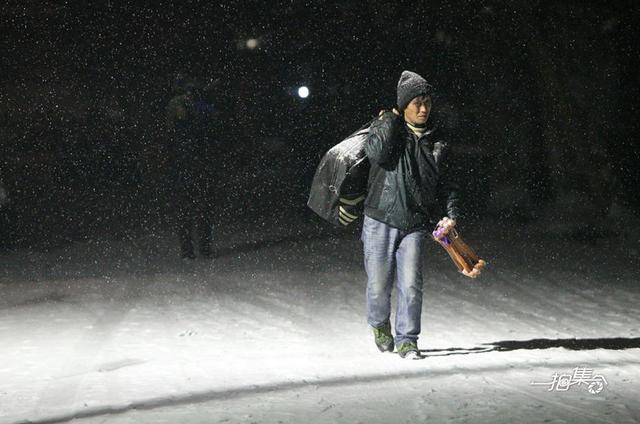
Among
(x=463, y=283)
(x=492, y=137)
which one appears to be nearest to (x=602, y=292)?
(x=463, y=283)

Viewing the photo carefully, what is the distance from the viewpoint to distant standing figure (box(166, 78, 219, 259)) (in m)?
11.6

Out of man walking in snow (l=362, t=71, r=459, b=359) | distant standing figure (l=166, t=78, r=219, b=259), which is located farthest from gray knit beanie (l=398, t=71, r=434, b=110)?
distant standing figure (l=166, t=78, r=219, b=259)

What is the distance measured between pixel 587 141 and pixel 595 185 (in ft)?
2.29

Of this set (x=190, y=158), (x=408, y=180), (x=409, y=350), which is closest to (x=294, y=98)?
(x=190, y=158)

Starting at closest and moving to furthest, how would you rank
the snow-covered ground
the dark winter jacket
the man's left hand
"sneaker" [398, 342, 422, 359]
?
the snow-covered ground, the man's left hand, the dark winter jacket, "sneaker" [398, 342, 422, 359]

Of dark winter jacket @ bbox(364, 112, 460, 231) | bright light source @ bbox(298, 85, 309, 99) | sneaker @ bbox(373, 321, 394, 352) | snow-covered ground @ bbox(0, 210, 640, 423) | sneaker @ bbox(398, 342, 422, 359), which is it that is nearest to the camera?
snow-covered ground @ bbox(0, 210, 640, 423)

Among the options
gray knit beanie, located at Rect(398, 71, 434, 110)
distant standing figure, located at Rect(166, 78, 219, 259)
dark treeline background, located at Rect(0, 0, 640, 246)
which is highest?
dark treeline background, located at Rect(0, 0, 640, 246)

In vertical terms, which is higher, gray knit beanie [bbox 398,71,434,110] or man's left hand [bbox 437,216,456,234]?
gray knit beanie [bbox 398,71,434,110]

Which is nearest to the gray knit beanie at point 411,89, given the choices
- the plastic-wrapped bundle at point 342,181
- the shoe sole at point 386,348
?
the plastic-wrapped bundle at point 342,181

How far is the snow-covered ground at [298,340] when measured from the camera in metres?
5.13

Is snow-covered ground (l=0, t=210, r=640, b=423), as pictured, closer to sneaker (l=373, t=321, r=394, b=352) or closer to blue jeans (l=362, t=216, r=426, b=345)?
sneaker (l=373, t=321, r=394, b=352)

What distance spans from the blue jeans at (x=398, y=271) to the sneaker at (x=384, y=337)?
0.25 feet

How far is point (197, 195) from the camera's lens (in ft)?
38.1

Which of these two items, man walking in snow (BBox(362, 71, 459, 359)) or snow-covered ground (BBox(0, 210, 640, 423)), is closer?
snow-covered ground (BBox(0, 210, 640, 423))
